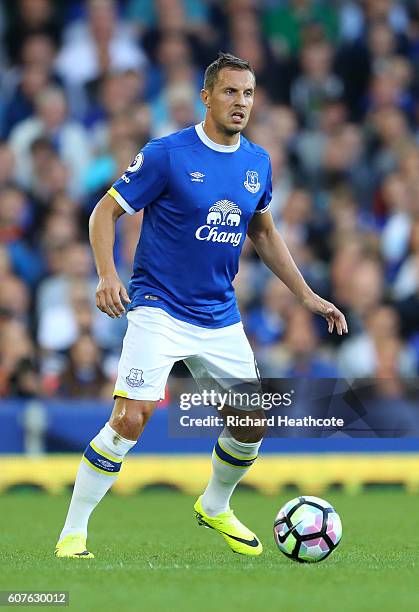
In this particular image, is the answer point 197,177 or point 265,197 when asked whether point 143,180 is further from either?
point 265,197

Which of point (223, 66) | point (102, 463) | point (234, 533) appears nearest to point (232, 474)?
point (234, 533)

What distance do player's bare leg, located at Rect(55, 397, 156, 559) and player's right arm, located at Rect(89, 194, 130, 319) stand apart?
0.51m

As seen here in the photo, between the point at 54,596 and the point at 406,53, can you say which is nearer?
the point at 54,596

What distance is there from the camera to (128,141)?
559 inches

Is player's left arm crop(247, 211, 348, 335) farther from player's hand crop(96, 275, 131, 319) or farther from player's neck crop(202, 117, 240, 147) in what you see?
player's hand crop(96, 275, 131, 319)

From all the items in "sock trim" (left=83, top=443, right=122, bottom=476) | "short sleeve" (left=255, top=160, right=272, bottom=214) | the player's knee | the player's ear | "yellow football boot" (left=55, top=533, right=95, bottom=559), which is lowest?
"yellow football boot" (left=55, top=533, right=95, bottom=559)

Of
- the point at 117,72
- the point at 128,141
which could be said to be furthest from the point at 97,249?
the point at 117,72

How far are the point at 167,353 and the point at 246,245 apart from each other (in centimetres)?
657

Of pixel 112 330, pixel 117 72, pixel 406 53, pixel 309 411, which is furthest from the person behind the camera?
pixel 406 53

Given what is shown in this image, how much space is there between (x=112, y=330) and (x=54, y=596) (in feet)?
25.1

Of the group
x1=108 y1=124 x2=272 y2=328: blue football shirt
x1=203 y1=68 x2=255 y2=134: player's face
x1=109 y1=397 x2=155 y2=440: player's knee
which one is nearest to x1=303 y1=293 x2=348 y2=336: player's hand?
x1=108 y1=124 x2=272 y2=328: blue football shirt

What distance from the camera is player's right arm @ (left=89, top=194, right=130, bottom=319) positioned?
22.2ft

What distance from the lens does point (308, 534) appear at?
274 inches

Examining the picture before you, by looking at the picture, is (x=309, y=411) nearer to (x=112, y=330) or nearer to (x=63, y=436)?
(x=63, y=436)
